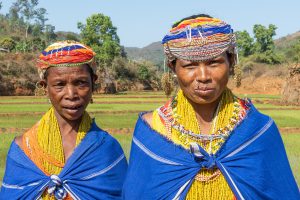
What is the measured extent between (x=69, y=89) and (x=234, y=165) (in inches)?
55.8

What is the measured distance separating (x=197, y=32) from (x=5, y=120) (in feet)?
64.4

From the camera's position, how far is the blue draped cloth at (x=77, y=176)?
11.4 feet

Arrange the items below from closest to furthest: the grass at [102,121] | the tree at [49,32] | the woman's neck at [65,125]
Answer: the woman's neck at [65,125], the grass at [102,121], the tree at [49,32]

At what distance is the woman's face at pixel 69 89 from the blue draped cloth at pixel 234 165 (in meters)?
0.91

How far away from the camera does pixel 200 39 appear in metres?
2.74

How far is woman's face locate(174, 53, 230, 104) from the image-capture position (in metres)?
2.75

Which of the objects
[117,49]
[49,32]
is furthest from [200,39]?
[49,32]

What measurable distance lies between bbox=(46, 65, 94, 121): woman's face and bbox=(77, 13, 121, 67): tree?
55057mm

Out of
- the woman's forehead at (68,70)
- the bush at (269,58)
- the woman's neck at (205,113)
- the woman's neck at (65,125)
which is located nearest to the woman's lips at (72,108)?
the woman's neck at (65,125)

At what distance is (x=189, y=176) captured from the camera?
2756mm

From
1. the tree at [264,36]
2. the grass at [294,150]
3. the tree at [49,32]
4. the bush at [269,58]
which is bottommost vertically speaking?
the bush at [269,58]

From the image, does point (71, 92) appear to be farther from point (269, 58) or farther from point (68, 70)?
point (269, 58)

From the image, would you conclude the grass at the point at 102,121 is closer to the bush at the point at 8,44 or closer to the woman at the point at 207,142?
the woman at the point at 207,142

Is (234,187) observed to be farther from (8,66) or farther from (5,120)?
(8,66)
